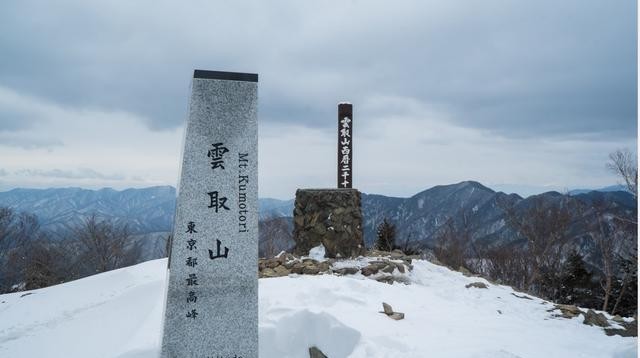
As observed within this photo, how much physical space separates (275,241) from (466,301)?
69.7 feet

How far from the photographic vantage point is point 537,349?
5.50 m

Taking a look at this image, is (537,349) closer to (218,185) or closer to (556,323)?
(556,323)

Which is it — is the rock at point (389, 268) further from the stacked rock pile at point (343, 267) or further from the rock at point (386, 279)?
the rock at point (386, 279)

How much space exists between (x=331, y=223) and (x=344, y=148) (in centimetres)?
257

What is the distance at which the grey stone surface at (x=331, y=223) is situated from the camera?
11273 millimetres

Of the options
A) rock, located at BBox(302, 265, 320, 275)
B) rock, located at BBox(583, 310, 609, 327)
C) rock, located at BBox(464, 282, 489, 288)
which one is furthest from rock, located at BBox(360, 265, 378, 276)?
rock, located at BBox(583, 310, 609, 327)

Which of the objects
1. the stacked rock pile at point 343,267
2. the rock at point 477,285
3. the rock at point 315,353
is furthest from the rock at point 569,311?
the rock at point 315,353

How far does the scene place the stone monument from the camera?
37.0 ft

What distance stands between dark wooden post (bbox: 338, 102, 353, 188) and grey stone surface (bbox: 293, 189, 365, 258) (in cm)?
96

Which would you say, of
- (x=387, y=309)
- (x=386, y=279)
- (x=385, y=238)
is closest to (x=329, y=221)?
(x=386, y=279)

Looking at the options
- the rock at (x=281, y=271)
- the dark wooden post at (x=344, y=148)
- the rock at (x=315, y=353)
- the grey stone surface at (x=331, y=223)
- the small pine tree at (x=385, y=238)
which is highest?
the dark wooden post at (x=344, y=148)

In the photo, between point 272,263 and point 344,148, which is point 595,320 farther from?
point 344,148

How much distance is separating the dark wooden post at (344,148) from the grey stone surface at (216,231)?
8.35 metres

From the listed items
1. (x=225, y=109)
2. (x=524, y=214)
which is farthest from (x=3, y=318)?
(x=524, y=214)
